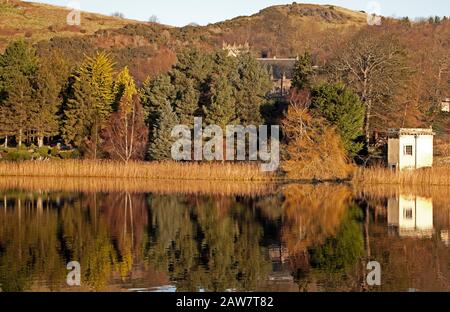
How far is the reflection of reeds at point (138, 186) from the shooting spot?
37.4 metres

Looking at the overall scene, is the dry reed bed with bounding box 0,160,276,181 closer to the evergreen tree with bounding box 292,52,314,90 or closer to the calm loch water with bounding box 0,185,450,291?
the calm loch water with bounding box 0,185,450,291

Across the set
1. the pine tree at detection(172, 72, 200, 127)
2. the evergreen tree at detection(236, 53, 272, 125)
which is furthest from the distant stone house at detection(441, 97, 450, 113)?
the pine tree at detection(172, 72, 200, 127)

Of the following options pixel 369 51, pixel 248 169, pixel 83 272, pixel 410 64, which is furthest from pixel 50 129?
pixel 83 272

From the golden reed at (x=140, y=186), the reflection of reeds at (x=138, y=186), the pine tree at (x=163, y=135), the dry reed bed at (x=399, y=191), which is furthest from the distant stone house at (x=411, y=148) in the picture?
the pine tree at (x=163, y=135)

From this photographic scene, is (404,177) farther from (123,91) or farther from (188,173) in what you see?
(123,91)

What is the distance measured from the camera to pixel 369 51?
50.3 m

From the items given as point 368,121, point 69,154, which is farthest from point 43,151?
point 368,121

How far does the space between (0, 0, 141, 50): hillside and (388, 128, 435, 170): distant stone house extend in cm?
7626

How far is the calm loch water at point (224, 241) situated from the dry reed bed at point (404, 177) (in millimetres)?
4033

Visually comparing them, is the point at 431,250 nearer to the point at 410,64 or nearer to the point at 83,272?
the point at 83,272

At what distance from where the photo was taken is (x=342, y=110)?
45281mm

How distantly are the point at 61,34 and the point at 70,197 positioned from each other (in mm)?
95237

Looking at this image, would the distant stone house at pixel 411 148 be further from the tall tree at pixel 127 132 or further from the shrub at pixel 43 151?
the shrub at pixel 43 151

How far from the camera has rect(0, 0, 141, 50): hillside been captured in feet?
402
